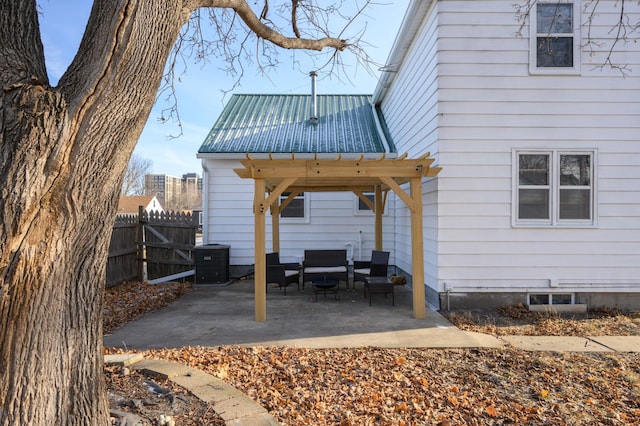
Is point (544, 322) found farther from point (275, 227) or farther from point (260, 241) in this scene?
point (275, 227)

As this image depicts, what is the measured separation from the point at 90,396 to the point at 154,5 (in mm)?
2314

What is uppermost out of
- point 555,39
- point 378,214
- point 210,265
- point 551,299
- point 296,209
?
point 555,39

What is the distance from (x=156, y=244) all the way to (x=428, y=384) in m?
8.19

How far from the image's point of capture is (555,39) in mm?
6523

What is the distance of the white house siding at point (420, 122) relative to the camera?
6750 mm

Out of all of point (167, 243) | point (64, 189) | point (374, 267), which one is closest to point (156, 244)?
point (167, 243)

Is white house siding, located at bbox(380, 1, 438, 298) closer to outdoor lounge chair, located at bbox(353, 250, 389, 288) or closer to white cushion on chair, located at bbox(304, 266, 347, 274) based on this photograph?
outdoor lounge chair, located at bbox(353, 250, 389, 288)

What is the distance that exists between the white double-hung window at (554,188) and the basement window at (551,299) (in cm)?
126

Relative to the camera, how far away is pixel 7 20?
203 centimetres

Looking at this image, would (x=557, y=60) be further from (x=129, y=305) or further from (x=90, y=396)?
(x=129, y=305)

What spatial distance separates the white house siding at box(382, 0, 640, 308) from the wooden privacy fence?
6.37 metres

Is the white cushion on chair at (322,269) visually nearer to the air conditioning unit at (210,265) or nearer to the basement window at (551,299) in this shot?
the air conditioning unit at (210,265)

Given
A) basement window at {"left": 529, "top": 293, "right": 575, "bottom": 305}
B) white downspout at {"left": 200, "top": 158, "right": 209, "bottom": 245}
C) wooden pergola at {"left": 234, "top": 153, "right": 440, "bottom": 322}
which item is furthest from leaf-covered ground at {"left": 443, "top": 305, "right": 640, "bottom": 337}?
white downspout at {"left": 200, "top": 158, "right": 209, "bottom": 245}

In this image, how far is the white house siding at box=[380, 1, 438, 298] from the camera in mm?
6750
